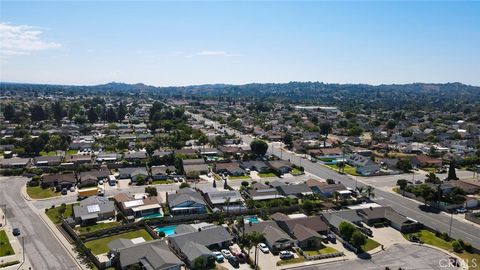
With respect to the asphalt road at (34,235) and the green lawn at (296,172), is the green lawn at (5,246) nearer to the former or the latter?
the asphalt road at (34,235)

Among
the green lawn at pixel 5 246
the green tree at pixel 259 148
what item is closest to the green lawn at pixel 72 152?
the green tree at pixel 259 148

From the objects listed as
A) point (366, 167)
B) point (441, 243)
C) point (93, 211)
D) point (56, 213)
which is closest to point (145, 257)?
point (93, 211)

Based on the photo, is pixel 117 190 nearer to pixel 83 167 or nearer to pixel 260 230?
pixel 83 167

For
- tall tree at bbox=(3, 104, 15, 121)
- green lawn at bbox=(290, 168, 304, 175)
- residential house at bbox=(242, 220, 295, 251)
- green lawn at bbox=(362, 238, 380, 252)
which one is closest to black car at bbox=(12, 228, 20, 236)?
residential house at bbox=(242, 220, 295, 251)

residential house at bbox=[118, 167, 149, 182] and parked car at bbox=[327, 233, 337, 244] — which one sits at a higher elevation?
residential house at bbox=[118, 167, 149, 182]

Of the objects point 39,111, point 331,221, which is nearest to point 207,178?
point 331,221

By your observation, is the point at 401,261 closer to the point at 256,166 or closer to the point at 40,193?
the point at 256,166

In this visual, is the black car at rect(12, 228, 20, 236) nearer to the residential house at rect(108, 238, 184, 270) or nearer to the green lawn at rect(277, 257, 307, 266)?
the residential house at rect(108, 238, 184, 270)
